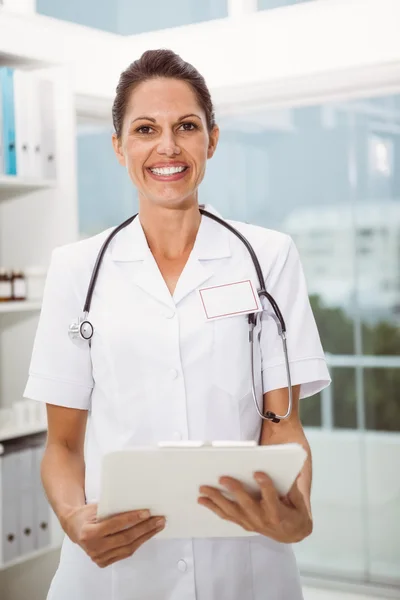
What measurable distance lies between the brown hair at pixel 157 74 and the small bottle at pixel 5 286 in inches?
55.8

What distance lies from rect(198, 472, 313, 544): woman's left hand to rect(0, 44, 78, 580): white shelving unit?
69.8 inches

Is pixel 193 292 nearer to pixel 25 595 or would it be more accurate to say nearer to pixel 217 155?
pixel 25 595

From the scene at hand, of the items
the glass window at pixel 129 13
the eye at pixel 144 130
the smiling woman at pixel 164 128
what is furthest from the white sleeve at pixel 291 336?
the glass window at pixel 129 13

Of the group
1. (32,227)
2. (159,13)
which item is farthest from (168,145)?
(159,13)

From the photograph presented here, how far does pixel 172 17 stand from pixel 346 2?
898 mm

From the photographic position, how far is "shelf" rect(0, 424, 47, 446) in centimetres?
278

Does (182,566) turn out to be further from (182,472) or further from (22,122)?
(22,122)

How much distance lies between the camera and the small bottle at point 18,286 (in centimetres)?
285

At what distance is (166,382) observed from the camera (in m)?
1.43

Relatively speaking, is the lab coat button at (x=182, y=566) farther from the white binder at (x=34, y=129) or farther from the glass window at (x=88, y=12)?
the glass window at (x=88, y=12)

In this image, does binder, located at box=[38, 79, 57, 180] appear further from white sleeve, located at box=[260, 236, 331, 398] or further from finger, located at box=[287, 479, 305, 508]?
finger, located at box=[287, 479, 305, 508]

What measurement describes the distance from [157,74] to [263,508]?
79 centimetres

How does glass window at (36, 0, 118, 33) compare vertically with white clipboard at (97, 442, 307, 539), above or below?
above

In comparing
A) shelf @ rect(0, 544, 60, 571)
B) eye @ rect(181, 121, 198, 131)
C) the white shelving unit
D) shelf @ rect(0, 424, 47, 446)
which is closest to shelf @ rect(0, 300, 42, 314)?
the white shelving unit
